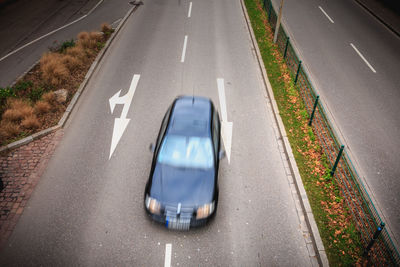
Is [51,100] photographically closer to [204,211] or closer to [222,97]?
[222,97]

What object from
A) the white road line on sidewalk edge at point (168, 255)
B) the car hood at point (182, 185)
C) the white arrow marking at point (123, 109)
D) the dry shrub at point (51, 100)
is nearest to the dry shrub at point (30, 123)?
the dry shrub at point (51, 100)

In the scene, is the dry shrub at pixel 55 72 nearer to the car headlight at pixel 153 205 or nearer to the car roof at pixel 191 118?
the car roof at pixel 191 118

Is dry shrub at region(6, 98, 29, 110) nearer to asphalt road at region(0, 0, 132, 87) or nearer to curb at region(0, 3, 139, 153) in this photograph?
curb at region(0, 3, 139, 153)

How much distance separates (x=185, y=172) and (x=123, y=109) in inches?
189

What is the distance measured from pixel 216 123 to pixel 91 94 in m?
6.07

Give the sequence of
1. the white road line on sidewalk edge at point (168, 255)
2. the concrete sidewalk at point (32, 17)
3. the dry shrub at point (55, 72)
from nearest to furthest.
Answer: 1. the white road line on sidewalk edge at point (168, 255)
2. the dry shrub at point (55, 72)
3. the concrete sidewalk at point (32, 17)

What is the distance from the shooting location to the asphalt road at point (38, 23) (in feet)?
43.0

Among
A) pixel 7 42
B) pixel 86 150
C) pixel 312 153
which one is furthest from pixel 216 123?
pixel 7 42

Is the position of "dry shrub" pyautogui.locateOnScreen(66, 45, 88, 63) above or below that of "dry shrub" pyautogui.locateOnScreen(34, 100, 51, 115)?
above

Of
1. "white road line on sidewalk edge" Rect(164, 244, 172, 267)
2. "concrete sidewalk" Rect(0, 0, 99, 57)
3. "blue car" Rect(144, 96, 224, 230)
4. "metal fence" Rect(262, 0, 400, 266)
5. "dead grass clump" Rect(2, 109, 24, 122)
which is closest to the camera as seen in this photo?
"white road line on sidewalk edge" Rect(164, 244, 172, 267)

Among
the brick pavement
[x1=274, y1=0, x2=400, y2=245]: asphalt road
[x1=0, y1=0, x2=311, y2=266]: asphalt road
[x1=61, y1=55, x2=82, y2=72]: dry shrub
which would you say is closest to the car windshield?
[x1=0, y1=0, x2=311, y2=266]: asphalt road

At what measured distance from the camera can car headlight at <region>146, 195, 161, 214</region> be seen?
6242 mm

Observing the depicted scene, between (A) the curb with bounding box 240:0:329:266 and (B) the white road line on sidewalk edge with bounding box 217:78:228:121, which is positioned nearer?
(A) the curb with bounding box 240:0:329:266

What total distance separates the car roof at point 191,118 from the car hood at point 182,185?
1081 mm
